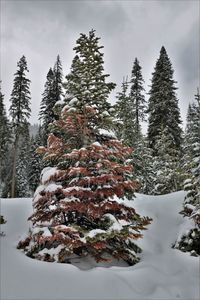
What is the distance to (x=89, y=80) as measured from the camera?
12.5m

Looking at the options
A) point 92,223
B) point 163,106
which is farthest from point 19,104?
point 92,223

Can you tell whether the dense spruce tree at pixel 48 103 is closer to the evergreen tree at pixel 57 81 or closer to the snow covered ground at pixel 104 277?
the evergreen tree at pixel 57 81

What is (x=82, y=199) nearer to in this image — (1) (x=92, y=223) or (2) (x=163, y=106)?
(1) (x=92, y=223)

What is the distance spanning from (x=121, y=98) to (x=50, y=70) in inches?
602

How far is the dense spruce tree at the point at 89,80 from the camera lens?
1220 centimetres

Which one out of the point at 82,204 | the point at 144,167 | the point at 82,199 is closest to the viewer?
the point at 82,204

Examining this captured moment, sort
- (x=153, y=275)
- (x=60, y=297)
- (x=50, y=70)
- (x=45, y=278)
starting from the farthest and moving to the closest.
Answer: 1. (x=50, y=70)
2. (x=153, y=275)
3. (x=45, y=278)
4. (x=60, y=297)

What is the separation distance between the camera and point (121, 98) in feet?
96.8

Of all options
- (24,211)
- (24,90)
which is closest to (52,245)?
(24,211)

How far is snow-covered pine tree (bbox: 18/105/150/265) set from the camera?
364 inches

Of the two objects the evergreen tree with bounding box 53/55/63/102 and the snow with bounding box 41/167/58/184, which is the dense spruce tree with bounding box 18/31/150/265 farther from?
the evergreen tree with bounding box 53/55/63/102

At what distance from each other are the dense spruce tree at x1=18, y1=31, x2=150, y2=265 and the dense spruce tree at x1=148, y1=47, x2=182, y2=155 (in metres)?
18.6

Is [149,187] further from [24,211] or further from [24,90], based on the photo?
[24,90]

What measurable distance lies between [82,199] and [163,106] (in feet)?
74.5
